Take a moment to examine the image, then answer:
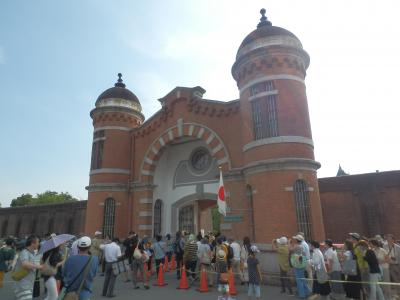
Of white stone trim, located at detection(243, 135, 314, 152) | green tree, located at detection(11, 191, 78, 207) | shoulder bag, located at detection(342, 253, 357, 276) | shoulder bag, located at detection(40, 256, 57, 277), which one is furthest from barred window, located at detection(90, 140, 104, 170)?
green tree, located at detection(11, 191, 78, 207)

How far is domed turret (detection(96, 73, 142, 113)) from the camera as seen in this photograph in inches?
800

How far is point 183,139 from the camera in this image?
1834 centimetres

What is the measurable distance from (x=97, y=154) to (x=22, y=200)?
53.3 metres

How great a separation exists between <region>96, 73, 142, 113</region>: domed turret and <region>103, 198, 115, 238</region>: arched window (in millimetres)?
6689

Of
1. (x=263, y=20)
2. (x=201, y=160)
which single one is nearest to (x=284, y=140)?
(x=201, y=160)

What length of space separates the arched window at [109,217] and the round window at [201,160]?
5974mm

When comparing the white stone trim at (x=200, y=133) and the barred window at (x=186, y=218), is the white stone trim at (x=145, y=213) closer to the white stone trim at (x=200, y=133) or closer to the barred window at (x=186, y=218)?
the barred window at (x=186, y=218)

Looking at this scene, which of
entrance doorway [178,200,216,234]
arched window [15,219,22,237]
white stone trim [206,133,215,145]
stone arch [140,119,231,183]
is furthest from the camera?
arched window [15,219,22,237]

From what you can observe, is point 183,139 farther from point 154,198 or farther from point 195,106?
point 154,198

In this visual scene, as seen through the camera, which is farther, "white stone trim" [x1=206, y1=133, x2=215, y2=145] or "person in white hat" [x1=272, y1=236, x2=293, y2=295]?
"white stone trim" [x1=206, y1=133, x2=215, y2=145]

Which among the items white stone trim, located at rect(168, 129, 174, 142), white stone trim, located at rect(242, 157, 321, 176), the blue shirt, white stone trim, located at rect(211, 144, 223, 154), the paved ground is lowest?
the paved ground

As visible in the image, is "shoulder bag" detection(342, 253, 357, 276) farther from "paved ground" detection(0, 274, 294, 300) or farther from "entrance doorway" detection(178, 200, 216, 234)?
"entrance doorway" detection(178, 200, 216, 234)

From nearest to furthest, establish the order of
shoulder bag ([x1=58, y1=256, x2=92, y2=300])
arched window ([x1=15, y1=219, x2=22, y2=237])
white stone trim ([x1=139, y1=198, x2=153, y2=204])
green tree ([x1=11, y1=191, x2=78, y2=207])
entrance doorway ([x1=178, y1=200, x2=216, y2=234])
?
shoulder bag ([x1=58, y1=256, x2=92, y2=300]) → white stone trim ([x1=139, y1=198, x2=153, y2=204]) → entrance doorway ([x1=178, y1=200, x2=216, y2=234]) → arched window ([x1=15, y1=219, x2=22, y2=237]) → green tree ([x1=11, y1=191, x2=78, y2=207])

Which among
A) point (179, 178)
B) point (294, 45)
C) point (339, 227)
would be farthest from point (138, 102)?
point (339, 227)
